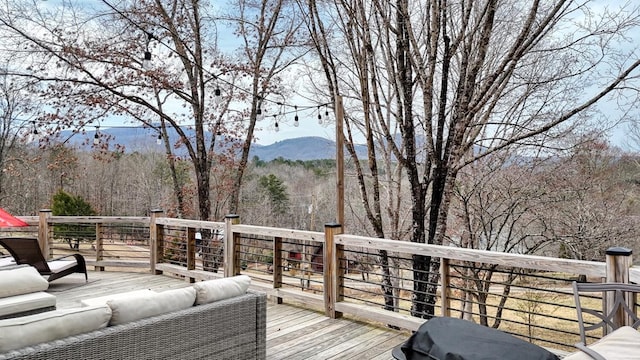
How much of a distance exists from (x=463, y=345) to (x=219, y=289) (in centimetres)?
172

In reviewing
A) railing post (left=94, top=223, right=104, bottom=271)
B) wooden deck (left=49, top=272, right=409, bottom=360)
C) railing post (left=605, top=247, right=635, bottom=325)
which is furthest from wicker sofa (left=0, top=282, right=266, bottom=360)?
railing post (left=94, top=223, right=104, bottom=271)

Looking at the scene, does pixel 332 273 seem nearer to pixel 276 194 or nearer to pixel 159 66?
pixel 159 66

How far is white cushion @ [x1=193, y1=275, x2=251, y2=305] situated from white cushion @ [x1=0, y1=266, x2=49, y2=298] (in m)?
1.50

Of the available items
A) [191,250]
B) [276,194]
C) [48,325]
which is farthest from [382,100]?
[48,325]

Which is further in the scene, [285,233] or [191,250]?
[191,250]

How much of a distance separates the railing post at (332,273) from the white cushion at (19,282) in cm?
256

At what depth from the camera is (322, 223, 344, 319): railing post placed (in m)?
4.39

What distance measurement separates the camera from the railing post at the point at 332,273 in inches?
173

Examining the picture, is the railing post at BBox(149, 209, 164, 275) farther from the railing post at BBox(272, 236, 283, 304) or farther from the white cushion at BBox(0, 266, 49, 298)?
the white cushion at BBox(0, 266, 49, 298)

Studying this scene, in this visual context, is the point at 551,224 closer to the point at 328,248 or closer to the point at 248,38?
the point at 328,248

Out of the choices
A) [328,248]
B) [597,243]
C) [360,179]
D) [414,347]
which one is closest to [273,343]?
[328,248]

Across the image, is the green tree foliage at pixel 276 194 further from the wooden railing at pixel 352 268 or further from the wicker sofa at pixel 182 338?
the wicker sofa at pixel 182 338

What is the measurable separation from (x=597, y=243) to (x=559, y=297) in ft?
5.15

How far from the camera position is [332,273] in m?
4.39
